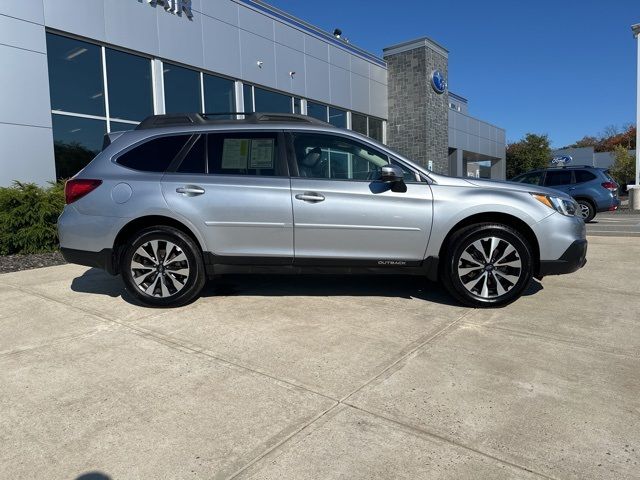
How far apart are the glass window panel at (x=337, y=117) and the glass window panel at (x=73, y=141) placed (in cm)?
952

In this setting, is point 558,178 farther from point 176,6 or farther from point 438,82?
point 176,6

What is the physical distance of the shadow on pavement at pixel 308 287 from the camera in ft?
16.4

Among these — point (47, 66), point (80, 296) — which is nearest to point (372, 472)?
point (80, 296)

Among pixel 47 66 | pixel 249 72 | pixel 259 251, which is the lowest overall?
pixel 259 251

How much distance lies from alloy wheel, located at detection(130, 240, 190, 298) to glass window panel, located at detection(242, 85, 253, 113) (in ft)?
34.6

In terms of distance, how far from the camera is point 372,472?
6.84 ft

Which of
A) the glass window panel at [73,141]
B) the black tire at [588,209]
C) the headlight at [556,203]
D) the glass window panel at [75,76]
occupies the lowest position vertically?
the black tire at [588,209]

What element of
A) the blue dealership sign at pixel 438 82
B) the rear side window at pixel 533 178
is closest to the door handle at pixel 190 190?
the rear side window at pixel 533 178

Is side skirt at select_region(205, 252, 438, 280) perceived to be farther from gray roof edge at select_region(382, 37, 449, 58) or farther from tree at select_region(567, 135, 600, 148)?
tree at select_region(567, 135, 600, 148)

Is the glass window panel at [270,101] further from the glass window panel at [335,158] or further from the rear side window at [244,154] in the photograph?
the glass window panel at [335,158]

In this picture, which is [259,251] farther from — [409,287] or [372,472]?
[372,472]

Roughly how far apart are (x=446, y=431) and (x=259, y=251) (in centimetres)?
258

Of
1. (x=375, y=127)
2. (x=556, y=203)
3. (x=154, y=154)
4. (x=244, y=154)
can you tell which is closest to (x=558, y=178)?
(x=375, y=127)

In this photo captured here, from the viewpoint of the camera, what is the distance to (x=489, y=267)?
434cm
